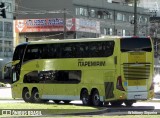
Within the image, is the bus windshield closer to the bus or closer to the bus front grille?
the bus

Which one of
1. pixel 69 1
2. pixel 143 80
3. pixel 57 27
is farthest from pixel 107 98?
pixel 69 1

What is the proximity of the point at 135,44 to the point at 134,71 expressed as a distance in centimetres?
153

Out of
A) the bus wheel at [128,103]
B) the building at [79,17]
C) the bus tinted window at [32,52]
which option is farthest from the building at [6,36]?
the bus wheel at [128,103]

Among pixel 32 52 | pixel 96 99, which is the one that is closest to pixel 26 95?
pixel 32 52

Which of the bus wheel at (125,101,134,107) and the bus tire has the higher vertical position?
the bus tire

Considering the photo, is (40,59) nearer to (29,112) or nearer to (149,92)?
(149,92)

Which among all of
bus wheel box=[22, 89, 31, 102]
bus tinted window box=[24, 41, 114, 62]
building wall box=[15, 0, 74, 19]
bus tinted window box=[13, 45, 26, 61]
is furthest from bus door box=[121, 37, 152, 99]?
building wall box=[15, 0, 74, 19]

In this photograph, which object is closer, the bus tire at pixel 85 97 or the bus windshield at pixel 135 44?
the bus windshield at pixel 135 44

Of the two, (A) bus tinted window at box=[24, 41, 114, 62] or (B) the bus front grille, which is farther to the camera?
(A) bus tinted window at box=[24, 41, 114, 62]

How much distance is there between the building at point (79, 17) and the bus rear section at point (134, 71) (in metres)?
56.0

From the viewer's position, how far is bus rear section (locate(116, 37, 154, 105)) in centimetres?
2975

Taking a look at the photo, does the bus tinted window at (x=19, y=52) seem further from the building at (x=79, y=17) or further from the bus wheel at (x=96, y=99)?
the building at (x=79, y=17)

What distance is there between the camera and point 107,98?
98.8ft

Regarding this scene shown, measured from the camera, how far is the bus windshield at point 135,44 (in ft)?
98.2
